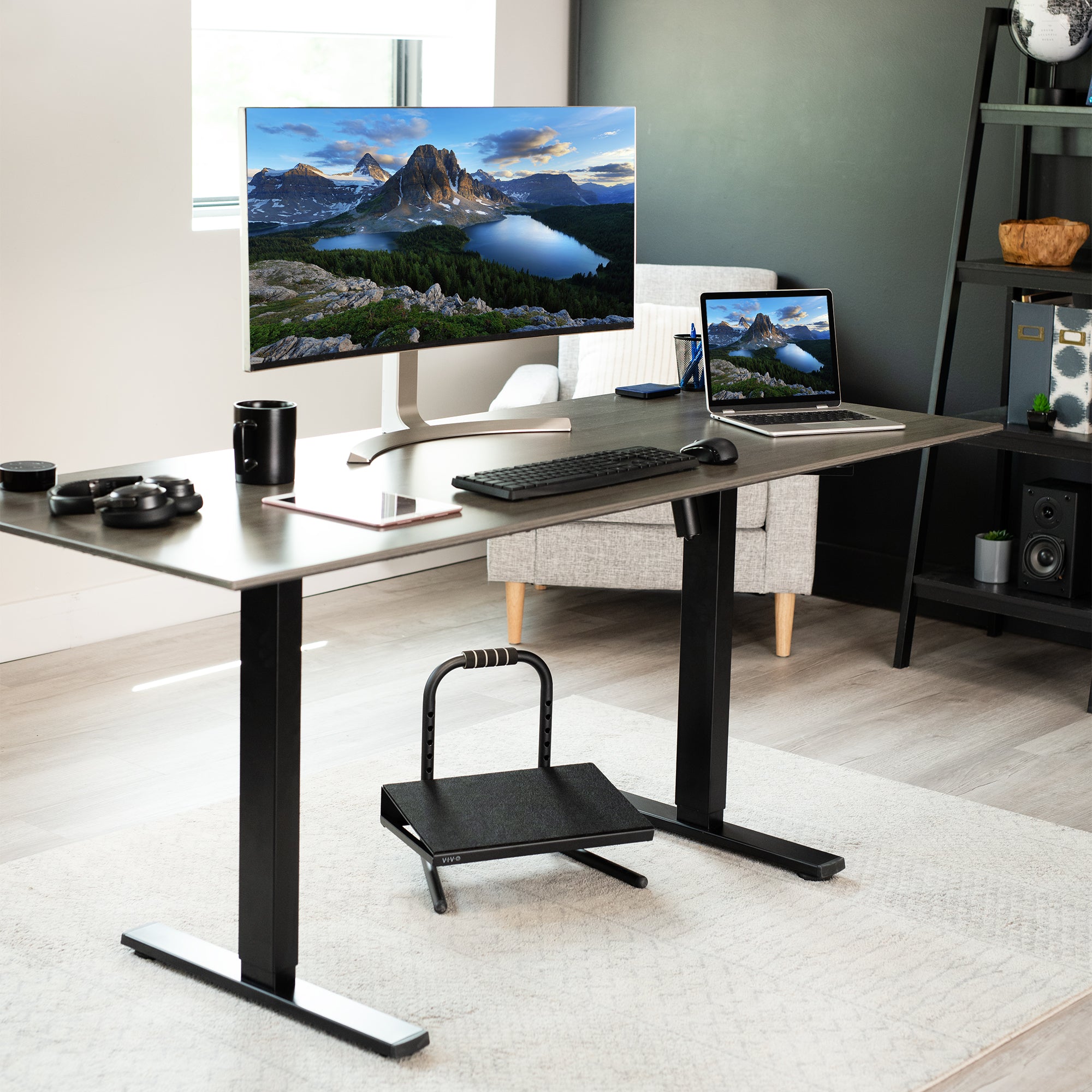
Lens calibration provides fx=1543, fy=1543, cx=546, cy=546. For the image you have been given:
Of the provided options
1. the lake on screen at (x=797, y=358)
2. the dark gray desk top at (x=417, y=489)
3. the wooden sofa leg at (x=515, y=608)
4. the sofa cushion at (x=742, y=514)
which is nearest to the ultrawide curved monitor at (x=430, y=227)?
the dark gray desk top at (x=417, y=489)

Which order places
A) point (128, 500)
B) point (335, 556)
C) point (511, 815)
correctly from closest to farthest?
point (335, 556) → point (128, 500) → point (511, 815)

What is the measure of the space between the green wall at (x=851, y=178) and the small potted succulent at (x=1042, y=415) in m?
0.39

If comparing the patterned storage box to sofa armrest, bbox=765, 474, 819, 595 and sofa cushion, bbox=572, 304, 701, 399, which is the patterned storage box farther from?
sofa cushion, bbox=572, 304, 701, 399

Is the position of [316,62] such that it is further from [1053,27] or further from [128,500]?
[128,500]

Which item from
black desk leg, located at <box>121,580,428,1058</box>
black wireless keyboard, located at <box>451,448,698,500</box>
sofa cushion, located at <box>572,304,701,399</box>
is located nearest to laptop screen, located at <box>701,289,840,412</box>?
black wireless keyboard, located at <box>451,448,698,500</box>

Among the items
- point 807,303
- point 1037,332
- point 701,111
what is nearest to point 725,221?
point 701,111

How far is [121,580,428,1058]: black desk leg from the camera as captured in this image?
1.96m

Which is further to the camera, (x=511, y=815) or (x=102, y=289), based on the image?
(x=102, y=289)

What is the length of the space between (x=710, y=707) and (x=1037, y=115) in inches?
68.8

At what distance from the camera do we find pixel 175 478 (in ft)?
6.46

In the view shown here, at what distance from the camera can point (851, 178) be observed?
13.7 feet

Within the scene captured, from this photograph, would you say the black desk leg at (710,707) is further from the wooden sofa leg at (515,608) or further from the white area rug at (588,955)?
the wooden sofa leg at (515,608)

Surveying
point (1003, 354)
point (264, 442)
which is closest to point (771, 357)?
point (264, 442)

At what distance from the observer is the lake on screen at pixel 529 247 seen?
2389 mm
